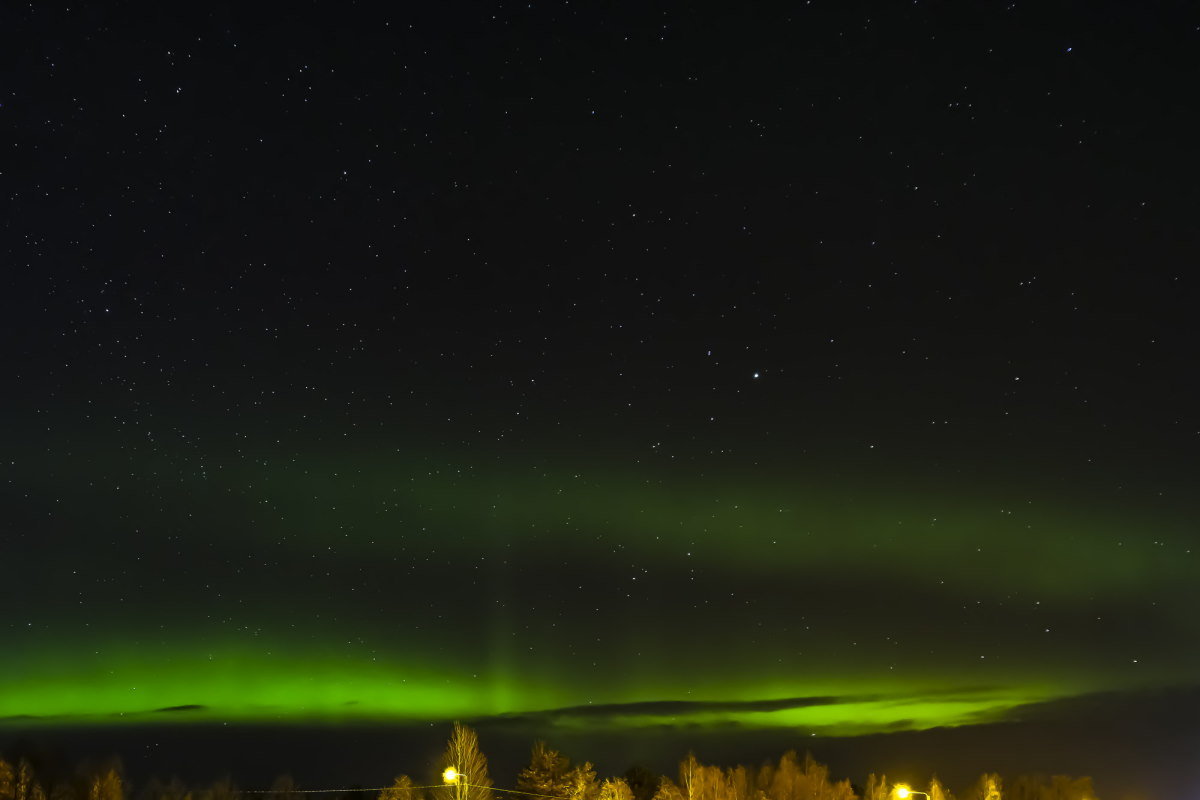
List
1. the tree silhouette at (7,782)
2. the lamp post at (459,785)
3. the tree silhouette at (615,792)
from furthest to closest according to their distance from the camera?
the tree silhouette at (7,782) → the tree silhouette at (615,792) → the lamp post at (459,785)

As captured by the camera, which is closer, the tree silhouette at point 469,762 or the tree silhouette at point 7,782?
the tree silhouette at point 469,762

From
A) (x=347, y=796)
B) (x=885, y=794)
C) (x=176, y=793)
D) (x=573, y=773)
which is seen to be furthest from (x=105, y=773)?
(x=885, y=794)

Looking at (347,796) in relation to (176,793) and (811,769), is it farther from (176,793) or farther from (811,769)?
(811,769)

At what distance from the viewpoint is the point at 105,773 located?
86.8 m

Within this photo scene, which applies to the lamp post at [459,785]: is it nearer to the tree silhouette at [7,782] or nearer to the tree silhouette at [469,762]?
the tree silhouette at [469,762]

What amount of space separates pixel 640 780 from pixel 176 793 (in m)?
37.3

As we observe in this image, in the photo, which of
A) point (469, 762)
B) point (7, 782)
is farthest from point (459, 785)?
point (7, 782)

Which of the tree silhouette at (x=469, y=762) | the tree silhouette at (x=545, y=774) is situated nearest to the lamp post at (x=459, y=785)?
the tree silhouette at (x=469, y=762)

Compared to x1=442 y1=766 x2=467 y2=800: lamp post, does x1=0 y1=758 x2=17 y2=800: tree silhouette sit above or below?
above

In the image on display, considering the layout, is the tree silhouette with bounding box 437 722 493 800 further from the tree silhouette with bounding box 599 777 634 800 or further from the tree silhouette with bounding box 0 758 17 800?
the tree silhouette with bounding box 0 758 17 800

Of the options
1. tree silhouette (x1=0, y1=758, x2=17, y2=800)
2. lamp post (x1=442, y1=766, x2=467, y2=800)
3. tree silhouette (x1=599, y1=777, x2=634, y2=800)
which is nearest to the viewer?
lamp post (x1=442, y1=766, x2=467, y2=800)

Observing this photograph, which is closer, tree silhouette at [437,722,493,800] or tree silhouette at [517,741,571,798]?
tree silhouette at [437,722,493,800]

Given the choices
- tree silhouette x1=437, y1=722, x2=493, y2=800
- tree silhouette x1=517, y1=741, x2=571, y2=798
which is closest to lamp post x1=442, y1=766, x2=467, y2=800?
tree silhouette x1=437, y1=722, x2=493, y2=800

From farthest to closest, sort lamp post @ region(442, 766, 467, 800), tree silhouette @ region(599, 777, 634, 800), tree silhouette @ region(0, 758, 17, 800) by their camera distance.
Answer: tree silhouette @ region(0, 758, 17, 800) → tree silhouette @ region(599, 777, 634, 800) → lamp post @ region(442, 766, 467, 800)
